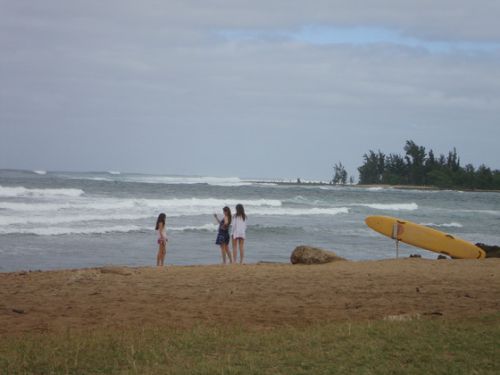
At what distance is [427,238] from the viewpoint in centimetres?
2003

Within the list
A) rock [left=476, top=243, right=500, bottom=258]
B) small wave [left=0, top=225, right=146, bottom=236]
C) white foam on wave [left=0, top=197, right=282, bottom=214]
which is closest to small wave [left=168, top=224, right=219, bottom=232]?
small wave [left=0, top=225, right=146, bottom=236]

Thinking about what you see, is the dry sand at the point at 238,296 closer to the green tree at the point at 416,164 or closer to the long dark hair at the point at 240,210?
the long dark hair at the point at 240,210

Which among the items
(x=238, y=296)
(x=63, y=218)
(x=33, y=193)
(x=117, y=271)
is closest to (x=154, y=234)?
(x=63, y=218)

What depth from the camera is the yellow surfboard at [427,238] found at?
61.5 ft

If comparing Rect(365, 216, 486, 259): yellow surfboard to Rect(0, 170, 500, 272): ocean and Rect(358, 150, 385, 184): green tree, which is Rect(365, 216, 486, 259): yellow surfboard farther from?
Rect(358, 150, 385, 184): green tree

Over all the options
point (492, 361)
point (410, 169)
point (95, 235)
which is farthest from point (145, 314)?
point (410, 169)

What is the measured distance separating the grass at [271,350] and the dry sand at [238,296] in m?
0.96

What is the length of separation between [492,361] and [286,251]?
15.5 metres

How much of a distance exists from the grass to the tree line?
105 metres

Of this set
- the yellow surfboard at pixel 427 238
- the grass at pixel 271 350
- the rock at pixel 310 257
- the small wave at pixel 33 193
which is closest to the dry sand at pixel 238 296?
the grass at pixel 271 350

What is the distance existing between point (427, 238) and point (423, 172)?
9952 cm

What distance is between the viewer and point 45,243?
2178cm

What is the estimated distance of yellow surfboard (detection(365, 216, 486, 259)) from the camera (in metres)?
18.7

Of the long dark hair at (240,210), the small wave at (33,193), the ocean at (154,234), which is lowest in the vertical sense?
the ocean at (154,234)
